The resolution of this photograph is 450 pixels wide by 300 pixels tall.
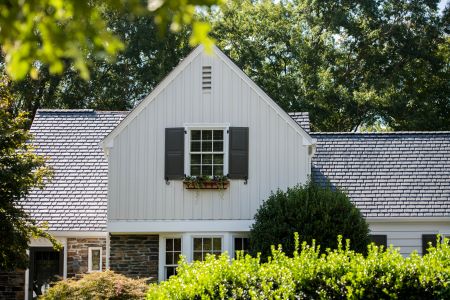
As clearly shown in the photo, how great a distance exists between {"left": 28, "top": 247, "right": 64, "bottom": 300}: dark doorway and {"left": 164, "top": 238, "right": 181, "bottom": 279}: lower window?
2747 millimetres

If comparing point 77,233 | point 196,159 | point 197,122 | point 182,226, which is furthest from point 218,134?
point 77,233

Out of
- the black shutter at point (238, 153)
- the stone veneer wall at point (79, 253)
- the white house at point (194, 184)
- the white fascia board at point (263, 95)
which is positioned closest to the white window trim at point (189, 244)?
the white house at point (194, 184)

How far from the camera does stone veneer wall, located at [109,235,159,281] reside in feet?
70.9

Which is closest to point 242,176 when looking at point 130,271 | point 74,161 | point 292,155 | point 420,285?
point 292,155

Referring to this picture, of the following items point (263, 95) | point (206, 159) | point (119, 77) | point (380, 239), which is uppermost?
point (119, 77)

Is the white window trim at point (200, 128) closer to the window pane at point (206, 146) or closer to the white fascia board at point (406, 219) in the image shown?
the window pane at point (206, 146)

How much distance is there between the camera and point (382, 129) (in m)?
41.3

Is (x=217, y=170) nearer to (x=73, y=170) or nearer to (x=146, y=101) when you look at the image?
(x=146, y=101)

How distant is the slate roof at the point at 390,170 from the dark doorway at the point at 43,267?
6851mm

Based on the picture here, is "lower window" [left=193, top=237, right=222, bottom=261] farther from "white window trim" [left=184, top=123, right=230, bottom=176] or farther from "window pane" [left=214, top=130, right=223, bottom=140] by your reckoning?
"window pane" [left=214, top=130, right=223, bottom=140]

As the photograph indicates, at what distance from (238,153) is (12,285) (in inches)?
251

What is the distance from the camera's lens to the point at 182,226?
2161 centimetres

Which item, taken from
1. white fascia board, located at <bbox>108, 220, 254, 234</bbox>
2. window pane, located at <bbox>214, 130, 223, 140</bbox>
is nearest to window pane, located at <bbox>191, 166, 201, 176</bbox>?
window pane, located at <bbox>214, 130, 223, 140</bbox>

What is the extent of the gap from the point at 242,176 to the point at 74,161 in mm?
5439
